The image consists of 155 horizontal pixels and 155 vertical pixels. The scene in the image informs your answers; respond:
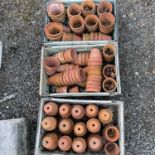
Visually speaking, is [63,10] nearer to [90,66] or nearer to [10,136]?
[90,66]

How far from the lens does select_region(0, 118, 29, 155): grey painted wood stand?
85.7 inches

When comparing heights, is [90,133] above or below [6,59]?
below

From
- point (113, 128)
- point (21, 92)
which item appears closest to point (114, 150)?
point (113, 128)

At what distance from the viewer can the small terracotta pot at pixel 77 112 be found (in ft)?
6.83

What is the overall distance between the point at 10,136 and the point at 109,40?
0.87m

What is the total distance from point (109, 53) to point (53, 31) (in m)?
0.40

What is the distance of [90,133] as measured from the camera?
214cm

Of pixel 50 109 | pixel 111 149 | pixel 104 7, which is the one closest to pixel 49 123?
pixel 50 109

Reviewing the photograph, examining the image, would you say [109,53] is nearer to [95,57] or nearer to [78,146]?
[95,57]

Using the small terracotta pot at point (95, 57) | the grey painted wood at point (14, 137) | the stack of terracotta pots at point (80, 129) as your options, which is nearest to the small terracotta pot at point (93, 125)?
the stack of terracotta pots at point (80, 129)

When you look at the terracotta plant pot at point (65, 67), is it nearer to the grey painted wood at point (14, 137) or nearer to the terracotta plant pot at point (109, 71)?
the terracotta plant pot at point (109, 71)

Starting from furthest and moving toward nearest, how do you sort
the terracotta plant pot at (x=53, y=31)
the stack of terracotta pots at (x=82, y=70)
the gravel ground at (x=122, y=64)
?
1. the gravel ground at (x=122, y=64)
2. the terracotta plant pot at (x=53, y=31)
3. the stack of terracotta pots at (x=82, y=70)

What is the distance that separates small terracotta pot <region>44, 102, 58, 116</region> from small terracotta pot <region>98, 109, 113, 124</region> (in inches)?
10.7

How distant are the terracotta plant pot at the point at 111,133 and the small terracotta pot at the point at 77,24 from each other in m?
0.65
